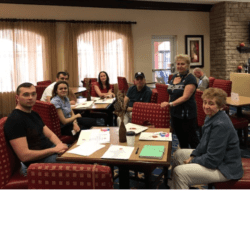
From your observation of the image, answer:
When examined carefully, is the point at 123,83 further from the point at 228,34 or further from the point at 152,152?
the point at 152,152

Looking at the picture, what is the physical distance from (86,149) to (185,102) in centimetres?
153

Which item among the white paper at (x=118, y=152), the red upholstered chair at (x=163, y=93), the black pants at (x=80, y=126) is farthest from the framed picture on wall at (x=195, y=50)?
the white paper at (x=118, y=152)

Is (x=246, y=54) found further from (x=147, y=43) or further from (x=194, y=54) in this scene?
(x=147, y=43)

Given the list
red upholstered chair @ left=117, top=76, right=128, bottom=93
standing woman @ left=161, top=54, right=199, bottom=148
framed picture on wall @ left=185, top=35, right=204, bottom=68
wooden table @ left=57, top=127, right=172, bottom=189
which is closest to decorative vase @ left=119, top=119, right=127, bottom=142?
wooden table @ left=57, top=127, right=172, bottom=189

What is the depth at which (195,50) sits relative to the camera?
30.9 feet

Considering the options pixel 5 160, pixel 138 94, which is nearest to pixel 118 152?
pixel 5 160

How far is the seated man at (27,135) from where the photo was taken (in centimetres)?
220

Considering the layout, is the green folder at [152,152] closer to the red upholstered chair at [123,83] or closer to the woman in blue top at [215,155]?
the woman in blue top at [215,155]

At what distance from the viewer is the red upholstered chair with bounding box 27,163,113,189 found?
4.11ft

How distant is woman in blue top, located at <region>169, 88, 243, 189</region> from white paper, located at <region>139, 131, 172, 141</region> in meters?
0.34

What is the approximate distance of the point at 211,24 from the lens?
933 centimetres
